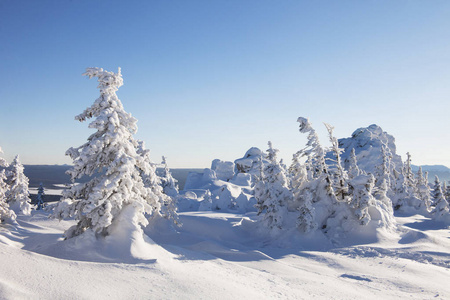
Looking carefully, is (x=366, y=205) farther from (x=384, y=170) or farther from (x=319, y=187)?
(x=384, y=170)

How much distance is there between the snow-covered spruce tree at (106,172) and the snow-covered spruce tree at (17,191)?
74.9 ft

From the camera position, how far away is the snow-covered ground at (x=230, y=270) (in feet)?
20.9

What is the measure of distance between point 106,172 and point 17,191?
2530 centimetres

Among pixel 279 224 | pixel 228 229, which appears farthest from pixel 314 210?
pixel 228 229

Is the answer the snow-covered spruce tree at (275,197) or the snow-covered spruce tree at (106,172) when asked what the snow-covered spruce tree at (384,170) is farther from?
the snow-covered spruce tree at (106,172)

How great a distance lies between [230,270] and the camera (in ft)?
34.7

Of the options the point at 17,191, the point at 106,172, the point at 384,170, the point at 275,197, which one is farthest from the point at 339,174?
the point at 17,191

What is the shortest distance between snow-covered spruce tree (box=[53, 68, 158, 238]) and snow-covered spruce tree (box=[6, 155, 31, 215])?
22.8 meters

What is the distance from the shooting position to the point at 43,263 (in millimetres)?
6902

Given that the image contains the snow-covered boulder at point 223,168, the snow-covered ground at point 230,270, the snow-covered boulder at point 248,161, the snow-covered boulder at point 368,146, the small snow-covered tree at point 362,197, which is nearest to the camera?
the snow-covered ground at point 230,270

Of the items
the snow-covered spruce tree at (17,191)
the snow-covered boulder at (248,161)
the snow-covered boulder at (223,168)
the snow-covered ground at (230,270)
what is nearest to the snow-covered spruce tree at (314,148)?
the snow-covered ground at (230,270)

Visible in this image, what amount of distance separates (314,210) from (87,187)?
1690 cm

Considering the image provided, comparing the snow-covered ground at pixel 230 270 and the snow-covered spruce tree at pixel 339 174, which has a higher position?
the snow-covered spruce tree at pixel 339 174

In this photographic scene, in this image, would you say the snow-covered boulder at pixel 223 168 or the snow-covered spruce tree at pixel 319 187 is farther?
the snow-covered boulder at pixel 223 168
